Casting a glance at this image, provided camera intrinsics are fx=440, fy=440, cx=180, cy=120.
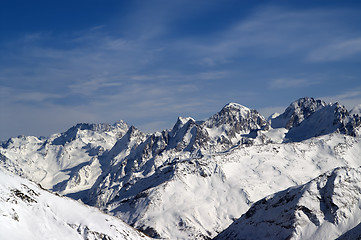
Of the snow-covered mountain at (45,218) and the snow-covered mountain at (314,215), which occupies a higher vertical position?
the snow-covered mountain at (45,218)

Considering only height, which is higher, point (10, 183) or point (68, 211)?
point (10, 183)

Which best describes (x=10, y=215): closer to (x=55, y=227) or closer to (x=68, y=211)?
(x=55, y=227)

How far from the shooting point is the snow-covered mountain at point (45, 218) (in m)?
97.0

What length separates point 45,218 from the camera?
107m

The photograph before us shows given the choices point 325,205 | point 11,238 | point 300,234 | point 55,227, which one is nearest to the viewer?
point 11,238

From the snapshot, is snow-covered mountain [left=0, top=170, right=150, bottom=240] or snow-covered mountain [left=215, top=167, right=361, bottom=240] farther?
snow-covered mountain [left=215, top=167, right=361, bottom=240]

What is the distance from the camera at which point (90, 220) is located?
116500 millimetres

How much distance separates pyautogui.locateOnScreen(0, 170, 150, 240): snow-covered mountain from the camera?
9700 cm

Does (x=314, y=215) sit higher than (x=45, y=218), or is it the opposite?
(x=45, y=218)

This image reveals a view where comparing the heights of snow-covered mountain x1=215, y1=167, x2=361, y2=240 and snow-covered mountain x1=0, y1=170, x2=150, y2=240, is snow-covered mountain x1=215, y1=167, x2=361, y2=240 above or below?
below

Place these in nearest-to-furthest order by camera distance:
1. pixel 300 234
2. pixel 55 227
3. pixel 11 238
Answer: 1. pixel 11 238
2. pixel 55 227
3. pixel 300 234

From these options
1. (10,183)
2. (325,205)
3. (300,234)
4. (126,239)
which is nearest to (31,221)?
(10,183)

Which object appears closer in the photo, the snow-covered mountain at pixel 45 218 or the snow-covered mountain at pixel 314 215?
the snow-covered mountain at pixel 45 218

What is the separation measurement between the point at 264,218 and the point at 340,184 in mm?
37505
